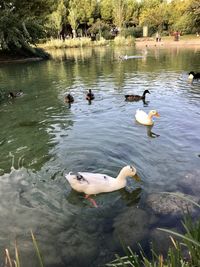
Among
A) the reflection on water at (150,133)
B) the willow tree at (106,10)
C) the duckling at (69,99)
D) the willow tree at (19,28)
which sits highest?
the willow tree at (106,10)

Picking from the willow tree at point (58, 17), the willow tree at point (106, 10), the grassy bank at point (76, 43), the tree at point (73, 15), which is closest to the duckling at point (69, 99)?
the grassy bank at point (76, 43)

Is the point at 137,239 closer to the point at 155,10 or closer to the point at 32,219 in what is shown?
the point at 32,219

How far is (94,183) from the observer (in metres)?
5.76

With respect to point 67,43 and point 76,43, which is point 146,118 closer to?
point 67,43

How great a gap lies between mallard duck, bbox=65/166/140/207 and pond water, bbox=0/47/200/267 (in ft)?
0.55

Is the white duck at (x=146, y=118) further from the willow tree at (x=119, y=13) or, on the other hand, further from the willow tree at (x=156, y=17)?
the willow tree at (x=156, y=17)

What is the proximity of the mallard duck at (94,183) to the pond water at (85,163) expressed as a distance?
0.55 feet

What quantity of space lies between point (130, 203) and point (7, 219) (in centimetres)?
225

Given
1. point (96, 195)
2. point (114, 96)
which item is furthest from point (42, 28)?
point (96, 195)

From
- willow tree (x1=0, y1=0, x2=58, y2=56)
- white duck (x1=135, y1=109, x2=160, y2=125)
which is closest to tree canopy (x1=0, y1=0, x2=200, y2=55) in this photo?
willow tree (x1=0, y1=0, x2=58, y2=56)

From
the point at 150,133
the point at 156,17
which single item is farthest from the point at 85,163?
the point at 156,17

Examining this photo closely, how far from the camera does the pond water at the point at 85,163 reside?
15.7 ft

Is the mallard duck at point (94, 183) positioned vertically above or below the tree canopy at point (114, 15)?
below

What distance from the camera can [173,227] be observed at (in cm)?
488
